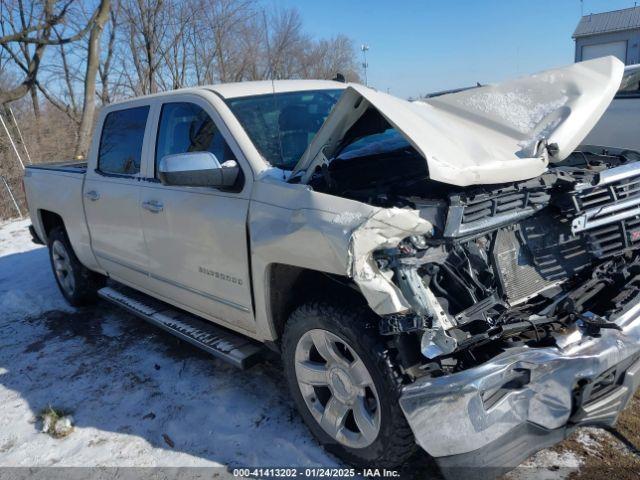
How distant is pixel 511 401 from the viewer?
219 cm

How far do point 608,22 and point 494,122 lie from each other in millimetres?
30251

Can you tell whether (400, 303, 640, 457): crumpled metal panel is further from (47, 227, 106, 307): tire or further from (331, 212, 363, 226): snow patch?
(47, 227, 106, 307): tire

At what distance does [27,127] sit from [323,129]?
15057 mm

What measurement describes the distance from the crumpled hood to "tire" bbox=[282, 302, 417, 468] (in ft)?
2.49

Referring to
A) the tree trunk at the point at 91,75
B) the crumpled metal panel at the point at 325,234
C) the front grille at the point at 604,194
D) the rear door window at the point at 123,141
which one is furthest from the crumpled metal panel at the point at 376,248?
the tree trunk at the point at 91,75

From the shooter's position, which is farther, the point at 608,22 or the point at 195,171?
the point at 608,22

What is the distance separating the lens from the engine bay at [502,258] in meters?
2.30

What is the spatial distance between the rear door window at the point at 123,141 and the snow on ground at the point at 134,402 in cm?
150

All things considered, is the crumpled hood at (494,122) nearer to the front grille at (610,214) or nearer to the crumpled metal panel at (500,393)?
the front grille at (610,214)

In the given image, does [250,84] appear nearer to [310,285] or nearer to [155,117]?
[155,117]

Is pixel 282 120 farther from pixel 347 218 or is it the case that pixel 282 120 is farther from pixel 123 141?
pixel 123 141

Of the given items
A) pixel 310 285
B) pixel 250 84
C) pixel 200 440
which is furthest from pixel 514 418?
pixel 250 84

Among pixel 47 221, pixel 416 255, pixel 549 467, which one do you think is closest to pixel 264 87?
pixel 416 255

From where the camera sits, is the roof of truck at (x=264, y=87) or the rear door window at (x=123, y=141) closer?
the roof of truck at (x=264, y=87)
